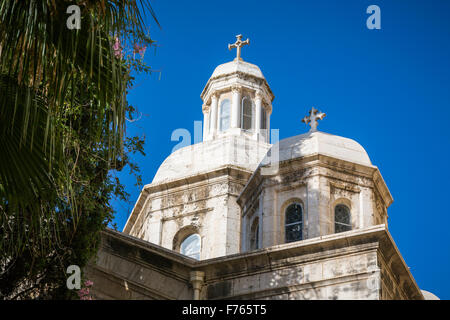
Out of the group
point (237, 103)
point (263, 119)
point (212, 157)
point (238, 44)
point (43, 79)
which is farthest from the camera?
point (238, 44)

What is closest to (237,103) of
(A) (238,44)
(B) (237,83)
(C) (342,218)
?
(B) (237,83)

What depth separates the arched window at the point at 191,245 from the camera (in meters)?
23.2

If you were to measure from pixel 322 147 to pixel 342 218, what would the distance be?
187cm

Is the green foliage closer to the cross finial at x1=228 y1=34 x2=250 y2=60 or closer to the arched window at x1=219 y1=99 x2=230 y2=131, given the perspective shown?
the arched window at x1=219 y1=99 x2=230 y2=131

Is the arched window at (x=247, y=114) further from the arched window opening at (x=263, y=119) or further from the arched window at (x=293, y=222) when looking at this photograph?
the arched window at (x=293, y=222)

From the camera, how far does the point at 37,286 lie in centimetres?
1099

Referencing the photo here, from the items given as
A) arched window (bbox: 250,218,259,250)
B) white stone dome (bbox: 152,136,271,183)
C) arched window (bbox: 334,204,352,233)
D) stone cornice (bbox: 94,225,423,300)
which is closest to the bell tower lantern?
white stone dome (bbox: 152,136,271,183)

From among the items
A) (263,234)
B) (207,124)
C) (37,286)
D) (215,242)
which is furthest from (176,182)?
(37,286)

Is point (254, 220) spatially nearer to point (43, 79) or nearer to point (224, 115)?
point (224, 115)

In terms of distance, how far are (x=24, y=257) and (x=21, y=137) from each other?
16.9ft

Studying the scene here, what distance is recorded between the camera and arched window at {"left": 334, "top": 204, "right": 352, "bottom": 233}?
18.4 m

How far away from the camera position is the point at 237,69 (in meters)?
27.6
